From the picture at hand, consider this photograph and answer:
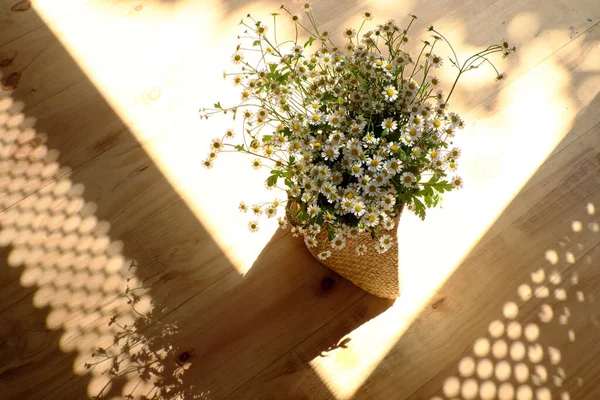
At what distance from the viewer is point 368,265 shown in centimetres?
138

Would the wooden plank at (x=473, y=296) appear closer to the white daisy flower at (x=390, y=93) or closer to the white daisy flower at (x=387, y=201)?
the white daisy flower at (x=387, y=201)

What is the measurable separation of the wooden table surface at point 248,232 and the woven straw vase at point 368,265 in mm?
54

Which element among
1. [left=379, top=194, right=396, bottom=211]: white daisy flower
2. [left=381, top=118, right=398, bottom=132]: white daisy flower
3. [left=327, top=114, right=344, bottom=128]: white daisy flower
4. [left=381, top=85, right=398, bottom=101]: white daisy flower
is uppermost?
[left=381, top=85, right=398, bottom=101]: white daisy flower

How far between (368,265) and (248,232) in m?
0.41

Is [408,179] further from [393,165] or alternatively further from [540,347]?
[540,347]

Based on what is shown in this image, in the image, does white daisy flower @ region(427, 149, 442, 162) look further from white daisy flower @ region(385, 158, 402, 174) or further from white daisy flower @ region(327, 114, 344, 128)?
white daisy flower @ region(327, 114, 344, 128)

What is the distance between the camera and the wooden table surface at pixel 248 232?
4.81ft

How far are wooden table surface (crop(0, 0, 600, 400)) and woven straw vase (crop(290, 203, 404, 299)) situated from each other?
0.18ft

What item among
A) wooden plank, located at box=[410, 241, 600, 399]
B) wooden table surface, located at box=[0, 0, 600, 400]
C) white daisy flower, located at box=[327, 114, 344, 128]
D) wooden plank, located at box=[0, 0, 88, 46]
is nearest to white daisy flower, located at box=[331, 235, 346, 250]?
white daisy flower, located at box=[327, 114, 344, 128]

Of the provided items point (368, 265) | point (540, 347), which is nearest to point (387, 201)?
point (368, 265)

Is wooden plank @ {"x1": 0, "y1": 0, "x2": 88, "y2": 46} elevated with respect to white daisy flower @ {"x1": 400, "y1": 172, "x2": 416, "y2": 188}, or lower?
lower

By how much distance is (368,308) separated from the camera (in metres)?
1.53

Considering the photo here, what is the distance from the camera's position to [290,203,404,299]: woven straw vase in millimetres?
1311

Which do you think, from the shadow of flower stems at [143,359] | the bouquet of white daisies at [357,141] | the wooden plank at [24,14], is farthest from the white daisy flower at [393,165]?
the wooden plank at [24,14]
